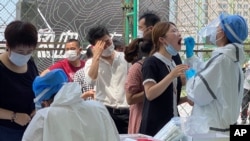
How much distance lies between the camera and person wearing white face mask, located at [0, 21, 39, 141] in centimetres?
188

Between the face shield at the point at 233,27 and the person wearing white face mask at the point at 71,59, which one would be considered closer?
the face shield at the point at 233,27

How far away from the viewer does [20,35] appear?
1.87 metres

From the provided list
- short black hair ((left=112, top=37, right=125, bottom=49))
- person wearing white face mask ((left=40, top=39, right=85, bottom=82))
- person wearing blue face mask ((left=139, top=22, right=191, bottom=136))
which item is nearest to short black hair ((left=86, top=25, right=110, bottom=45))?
short black hair ((left=112, top=37, right=125, bottom=49))

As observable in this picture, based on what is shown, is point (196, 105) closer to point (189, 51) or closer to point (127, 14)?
point (189, 51)

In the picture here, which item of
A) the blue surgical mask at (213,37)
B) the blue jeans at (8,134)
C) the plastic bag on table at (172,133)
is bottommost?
the blue jeans at (8,134)

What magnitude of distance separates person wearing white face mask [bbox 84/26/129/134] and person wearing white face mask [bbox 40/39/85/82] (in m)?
0.44

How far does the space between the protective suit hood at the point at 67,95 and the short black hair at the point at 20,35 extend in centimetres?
51

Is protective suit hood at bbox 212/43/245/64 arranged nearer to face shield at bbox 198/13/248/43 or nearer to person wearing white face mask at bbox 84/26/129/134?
face shield at bbox 198/13/248/43

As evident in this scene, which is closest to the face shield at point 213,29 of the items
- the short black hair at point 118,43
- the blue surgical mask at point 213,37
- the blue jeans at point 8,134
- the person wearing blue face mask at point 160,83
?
the blue surgical mask at point 213,37

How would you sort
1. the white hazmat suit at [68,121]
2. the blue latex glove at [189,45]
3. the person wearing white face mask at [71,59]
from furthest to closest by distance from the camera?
1. the person wearing white face mask at [71,59]
2. the blue latex glove at [189,45]
3. the white hazmat suit at [68,121]

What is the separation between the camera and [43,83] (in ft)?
4.95

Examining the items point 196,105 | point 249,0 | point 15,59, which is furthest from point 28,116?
point 249,0

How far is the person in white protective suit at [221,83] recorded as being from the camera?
1948 mm

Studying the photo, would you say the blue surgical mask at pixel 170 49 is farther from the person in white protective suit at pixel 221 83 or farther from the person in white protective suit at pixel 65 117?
the person in white protective suit at pixel 65 117
